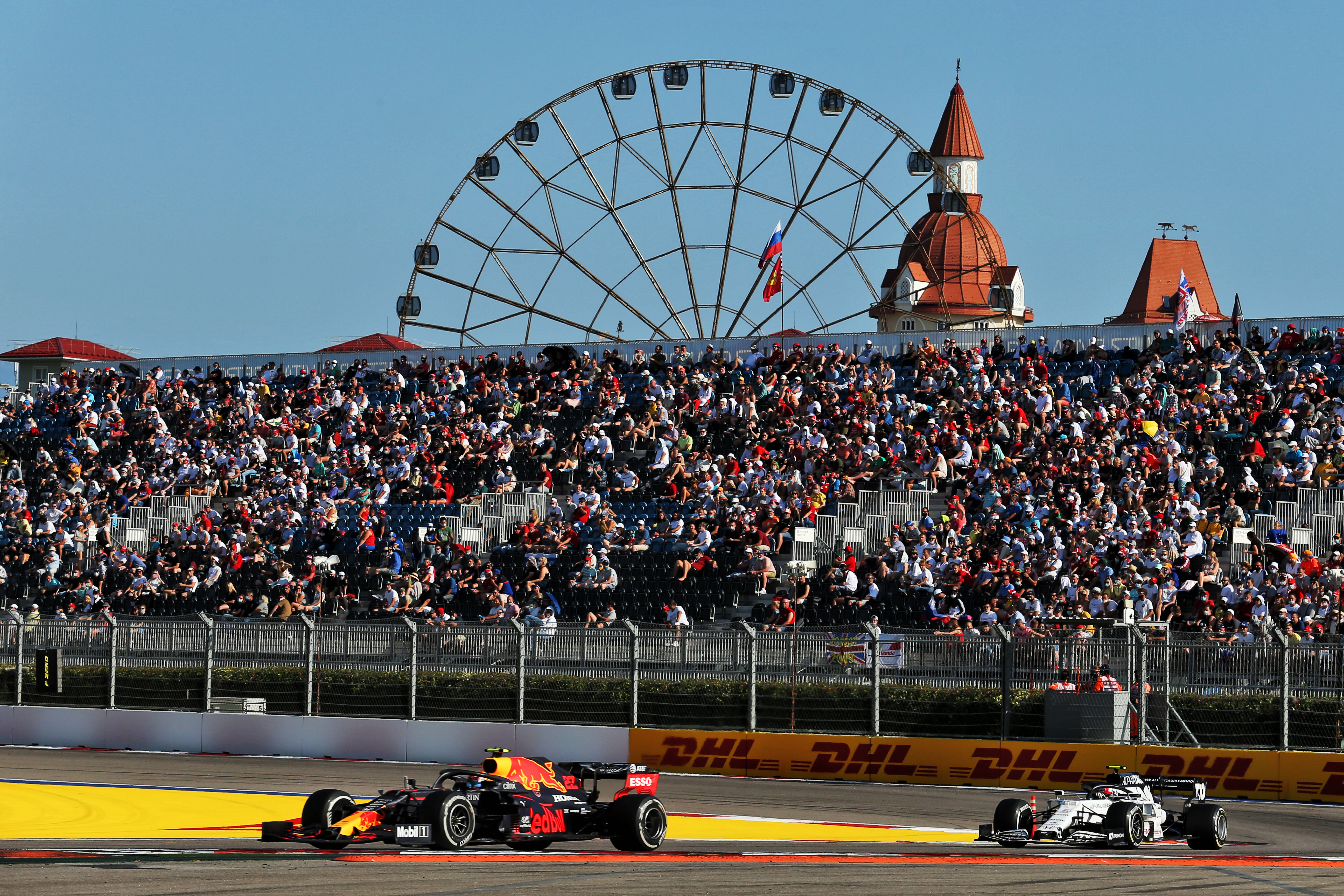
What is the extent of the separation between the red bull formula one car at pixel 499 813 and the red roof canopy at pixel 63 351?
43154 mm

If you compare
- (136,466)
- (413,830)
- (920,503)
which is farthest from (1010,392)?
(413,830)

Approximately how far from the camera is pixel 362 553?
30453 mm

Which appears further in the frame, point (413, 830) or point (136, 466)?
point (136, 466)

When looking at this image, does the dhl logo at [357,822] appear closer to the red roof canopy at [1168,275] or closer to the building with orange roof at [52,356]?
the building with orange roof at [52,356]

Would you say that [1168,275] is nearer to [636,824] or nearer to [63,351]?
[63,351]

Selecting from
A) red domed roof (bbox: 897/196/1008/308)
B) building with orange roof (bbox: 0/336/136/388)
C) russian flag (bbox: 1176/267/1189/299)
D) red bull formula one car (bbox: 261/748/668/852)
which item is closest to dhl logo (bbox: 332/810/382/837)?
red bull formula one car (bbox: 261/748/668/852)

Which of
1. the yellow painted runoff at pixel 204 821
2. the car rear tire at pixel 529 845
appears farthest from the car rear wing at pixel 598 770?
the yellow painted runoff at pixel 204 821

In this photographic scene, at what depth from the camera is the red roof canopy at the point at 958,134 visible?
10431 centimetres

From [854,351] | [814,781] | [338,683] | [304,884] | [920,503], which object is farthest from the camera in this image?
[854,351]

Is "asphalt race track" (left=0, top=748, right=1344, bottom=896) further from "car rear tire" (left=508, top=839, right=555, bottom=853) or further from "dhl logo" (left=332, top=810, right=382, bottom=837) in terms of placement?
"dhl logo" (left=332, top=810, right=382, bottom=837)

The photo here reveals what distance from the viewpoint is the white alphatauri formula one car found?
12820 mm

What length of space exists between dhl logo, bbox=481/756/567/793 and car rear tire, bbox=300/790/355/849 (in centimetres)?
94

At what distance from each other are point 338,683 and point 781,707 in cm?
586

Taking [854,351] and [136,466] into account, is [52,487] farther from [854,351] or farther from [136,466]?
[854,351]
